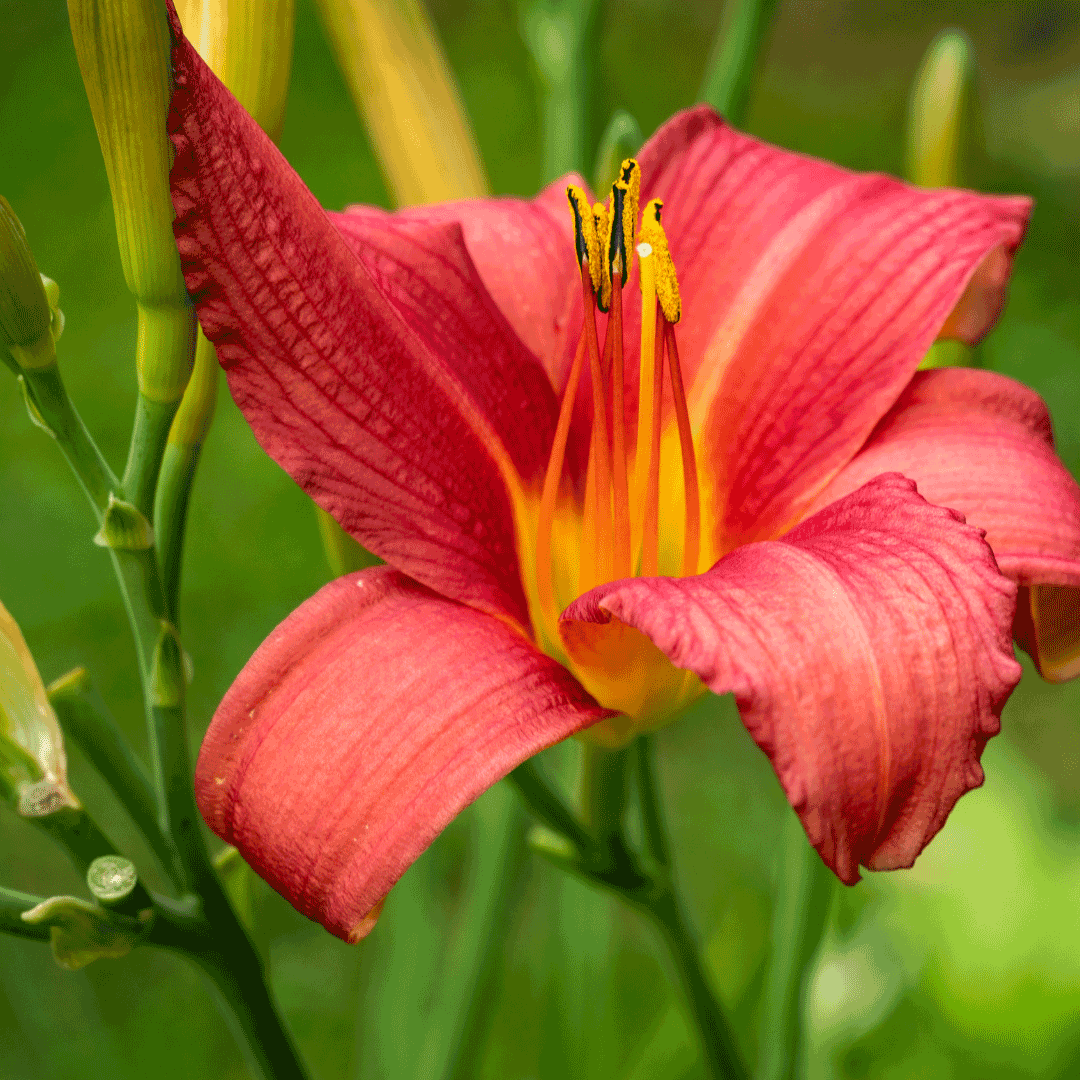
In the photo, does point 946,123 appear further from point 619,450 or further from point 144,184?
point 144,184

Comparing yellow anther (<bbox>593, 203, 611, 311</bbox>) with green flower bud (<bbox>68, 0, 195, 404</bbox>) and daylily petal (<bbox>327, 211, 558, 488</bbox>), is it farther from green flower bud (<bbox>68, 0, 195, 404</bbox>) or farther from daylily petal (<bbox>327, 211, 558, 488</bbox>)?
green flower bud (<bbox>68, 0, 195, 404</bbox>)

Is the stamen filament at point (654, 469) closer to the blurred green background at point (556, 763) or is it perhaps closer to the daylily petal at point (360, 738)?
the daylily petal at point (360, 738)

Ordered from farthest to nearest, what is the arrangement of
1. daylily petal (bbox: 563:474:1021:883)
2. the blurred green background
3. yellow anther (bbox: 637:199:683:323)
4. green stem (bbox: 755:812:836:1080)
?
the blurred green background < green stem (bbox: 755:812:836:1080) < yellow anther (bbox: 637:199:683:323) < daylily petal (bbox: 563:474:1021:883)

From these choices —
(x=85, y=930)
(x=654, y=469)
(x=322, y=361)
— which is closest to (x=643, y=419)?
(x=654, y=469)

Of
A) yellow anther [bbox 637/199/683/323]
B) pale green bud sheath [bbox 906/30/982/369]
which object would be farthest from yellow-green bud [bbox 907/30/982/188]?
yellow anther [bbox 637/199/683/323]

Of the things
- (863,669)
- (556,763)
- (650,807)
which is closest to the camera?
(863,669)

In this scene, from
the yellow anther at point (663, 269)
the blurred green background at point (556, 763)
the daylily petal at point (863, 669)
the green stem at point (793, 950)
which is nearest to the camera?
the daylily petal at point (863, 669)

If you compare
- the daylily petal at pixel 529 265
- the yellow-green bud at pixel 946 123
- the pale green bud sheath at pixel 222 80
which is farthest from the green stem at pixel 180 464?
the yellow-green bud at pixel 946 123
